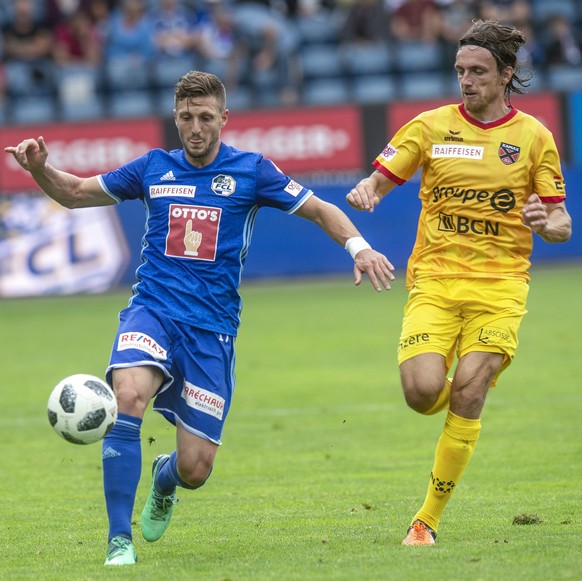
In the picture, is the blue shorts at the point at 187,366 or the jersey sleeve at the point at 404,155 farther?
the jersey sleeve at the point at 404,155

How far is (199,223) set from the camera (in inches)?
259

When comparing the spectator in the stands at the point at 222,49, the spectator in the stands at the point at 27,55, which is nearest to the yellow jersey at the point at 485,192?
the spectator in the stands at the point at 222,49

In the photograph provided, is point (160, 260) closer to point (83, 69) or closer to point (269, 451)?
point (269, 451)

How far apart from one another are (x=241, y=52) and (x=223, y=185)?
18.3 meters

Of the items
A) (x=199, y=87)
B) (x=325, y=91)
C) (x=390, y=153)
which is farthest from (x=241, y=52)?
(x=199, y=87)

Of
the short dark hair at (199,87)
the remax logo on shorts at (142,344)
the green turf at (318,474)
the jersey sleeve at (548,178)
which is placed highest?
the short dark hair at (199,87)

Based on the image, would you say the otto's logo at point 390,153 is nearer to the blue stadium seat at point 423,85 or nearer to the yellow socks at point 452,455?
the yellow socks at point 452,455

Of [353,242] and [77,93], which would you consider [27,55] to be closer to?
[77,93]

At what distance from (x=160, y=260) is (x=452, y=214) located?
1.58 meters

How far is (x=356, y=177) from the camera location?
23.5 m

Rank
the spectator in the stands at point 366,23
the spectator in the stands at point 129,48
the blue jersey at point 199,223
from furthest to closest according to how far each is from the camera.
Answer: the spectator in the stands at point 366,23, the spectator in the stands at point 129,48, the blue jersey at point 199,223

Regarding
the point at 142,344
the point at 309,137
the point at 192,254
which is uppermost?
the point at 192,254

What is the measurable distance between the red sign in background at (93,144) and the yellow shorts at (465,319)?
663 inches

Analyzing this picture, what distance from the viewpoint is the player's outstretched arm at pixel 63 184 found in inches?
262
